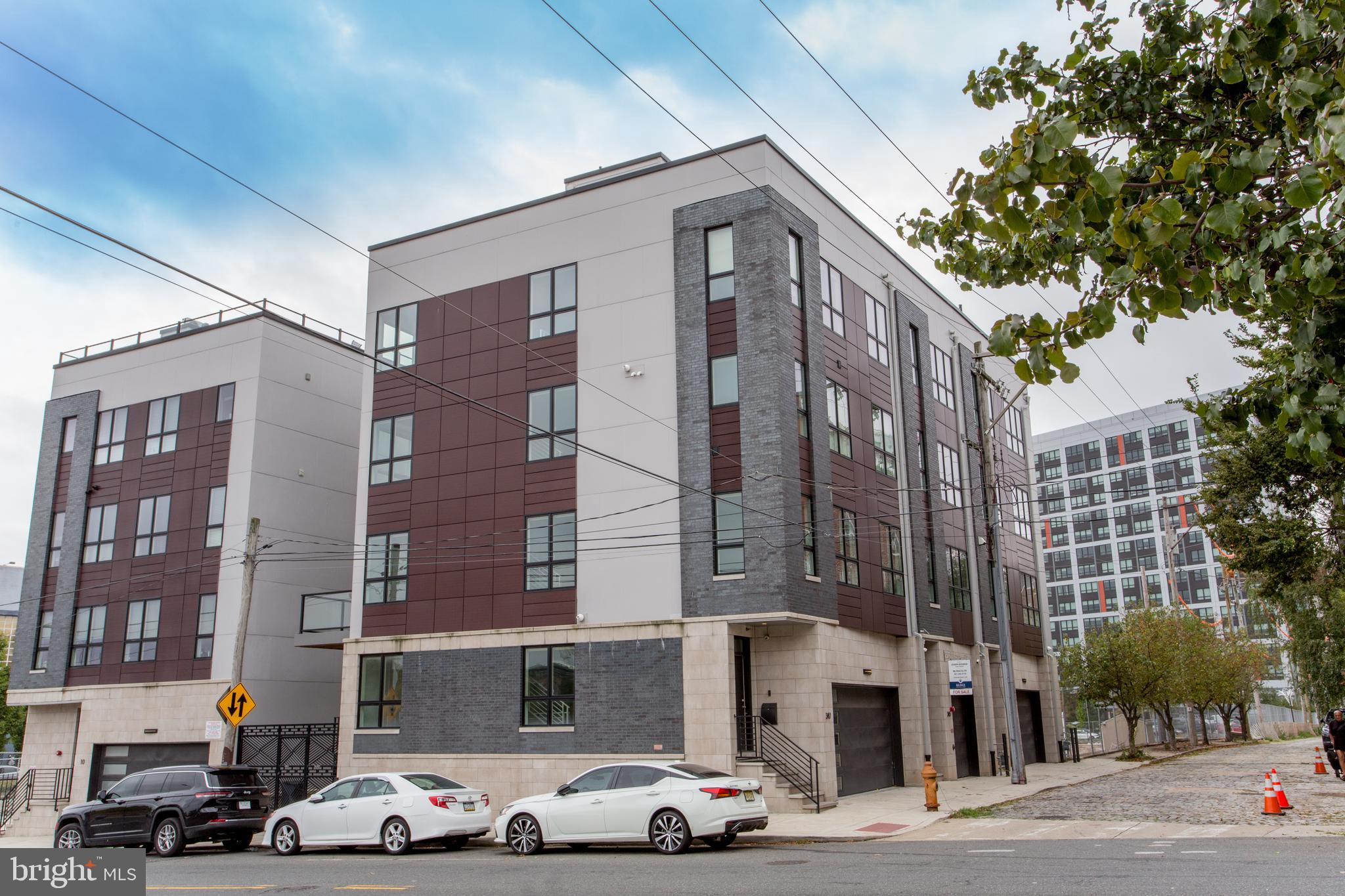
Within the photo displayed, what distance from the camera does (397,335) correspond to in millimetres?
30531

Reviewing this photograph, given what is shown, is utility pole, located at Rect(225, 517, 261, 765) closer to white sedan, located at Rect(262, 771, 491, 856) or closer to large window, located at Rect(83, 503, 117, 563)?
white sedan, located at Rect(262, 771, 491, 856)

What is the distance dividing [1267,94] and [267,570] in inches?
1243

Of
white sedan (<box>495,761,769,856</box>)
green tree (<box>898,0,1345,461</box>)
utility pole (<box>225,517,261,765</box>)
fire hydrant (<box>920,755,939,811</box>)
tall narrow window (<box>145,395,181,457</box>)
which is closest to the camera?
green tree (<box>898,0,1345,461</box>)

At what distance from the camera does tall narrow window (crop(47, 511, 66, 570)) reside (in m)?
36.4

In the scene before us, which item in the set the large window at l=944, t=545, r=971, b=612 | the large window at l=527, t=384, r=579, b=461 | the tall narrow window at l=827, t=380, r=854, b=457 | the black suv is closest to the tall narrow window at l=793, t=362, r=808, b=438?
the tall narrow window at l=827, t=380, r=854, b=457

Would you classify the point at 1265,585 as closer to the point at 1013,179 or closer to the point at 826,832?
the point at 826,832

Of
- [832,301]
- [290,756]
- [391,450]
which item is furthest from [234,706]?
[832,301]

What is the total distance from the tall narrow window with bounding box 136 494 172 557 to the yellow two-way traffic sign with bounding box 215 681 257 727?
12.2m

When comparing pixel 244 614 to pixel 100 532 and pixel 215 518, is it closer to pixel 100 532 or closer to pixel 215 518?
pixel 215 518

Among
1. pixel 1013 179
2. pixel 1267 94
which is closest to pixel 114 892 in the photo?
pixel 1013 179

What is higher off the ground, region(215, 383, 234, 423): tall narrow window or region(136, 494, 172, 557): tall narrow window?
region(215, 383, 234, 423): tall narrow window

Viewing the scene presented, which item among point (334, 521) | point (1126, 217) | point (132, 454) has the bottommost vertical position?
point (1126, 217)

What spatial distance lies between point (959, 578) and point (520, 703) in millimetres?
16065

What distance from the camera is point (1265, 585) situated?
79.7 feet
